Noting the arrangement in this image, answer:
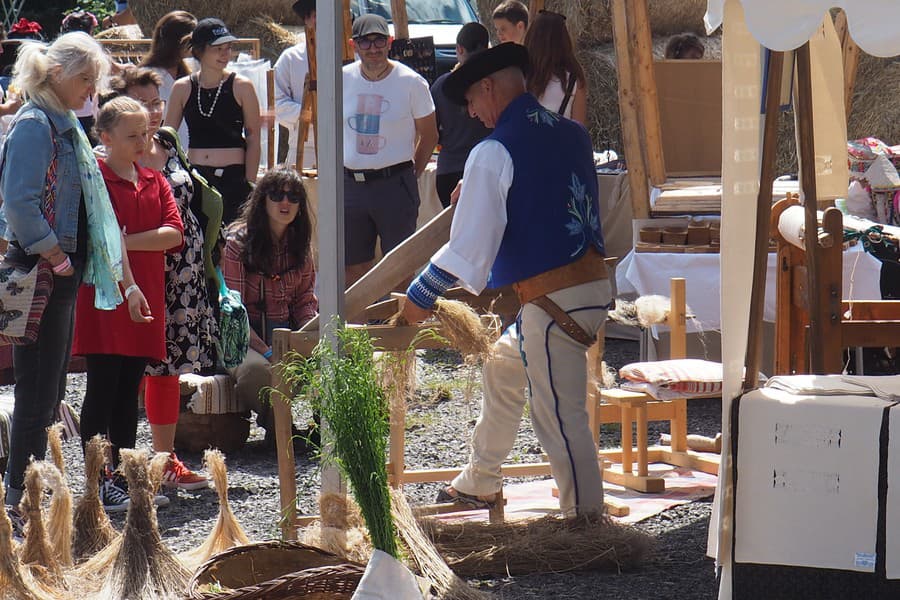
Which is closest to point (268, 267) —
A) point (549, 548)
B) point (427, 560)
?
point (549, 548)

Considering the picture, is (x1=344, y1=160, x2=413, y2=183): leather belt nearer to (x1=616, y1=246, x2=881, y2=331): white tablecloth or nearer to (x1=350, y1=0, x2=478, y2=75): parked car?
(x1=616, y1=246, x2=881, y2=331): white tablecloth

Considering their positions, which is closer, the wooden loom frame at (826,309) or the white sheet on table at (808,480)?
the white sheet on table at (808,480)

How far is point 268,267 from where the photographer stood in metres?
5.71

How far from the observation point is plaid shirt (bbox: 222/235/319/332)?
5.74 metres

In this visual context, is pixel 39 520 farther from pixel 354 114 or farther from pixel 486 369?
pixel 354 114

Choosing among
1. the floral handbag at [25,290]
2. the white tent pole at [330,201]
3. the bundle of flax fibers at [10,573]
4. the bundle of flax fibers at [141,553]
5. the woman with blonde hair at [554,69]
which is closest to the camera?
the bundle of flax fibers at [10,573]

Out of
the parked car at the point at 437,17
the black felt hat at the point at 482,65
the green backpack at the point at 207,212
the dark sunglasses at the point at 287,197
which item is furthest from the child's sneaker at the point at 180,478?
the parked car at the point at 437,17

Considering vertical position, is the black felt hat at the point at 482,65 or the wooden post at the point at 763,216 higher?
the black felt hat at the point at 482,65

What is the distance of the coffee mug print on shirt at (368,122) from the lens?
684 cm

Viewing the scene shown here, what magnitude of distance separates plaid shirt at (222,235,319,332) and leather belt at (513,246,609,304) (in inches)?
70.8

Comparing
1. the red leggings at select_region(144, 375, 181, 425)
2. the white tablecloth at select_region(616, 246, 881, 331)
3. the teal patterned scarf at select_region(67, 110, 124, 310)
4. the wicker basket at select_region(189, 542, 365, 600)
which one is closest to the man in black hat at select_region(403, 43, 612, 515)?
the wicker basket at select_region(189, 542, 365, 600)

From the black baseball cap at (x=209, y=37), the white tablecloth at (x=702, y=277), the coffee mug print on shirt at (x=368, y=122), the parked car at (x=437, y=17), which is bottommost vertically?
the white tablecloth at (x=702, y=277)

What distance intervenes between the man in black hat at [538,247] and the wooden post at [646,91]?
279cm

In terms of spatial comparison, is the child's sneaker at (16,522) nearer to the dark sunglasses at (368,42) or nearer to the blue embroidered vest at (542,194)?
the blue embroidered vest at (542,194)
